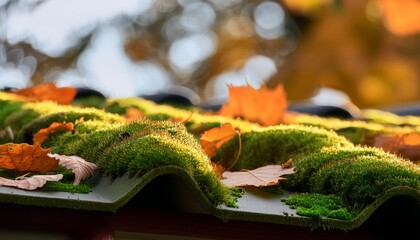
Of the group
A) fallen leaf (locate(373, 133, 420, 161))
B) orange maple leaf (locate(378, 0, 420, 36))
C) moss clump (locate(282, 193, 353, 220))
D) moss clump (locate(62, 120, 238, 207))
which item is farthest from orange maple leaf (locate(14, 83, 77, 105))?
orange maple leaf (locate(378, 0, 420, 36))

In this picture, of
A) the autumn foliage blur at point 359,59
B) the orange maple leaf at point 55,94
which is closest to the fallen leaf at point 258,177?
the orange maple leaf at point 55,94

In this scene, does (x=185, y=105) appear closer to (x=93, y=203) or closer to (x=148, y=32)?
(x=93, y=203)

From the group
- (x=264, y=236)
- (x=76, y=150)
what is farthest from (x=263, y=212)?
(x=76, y=150)

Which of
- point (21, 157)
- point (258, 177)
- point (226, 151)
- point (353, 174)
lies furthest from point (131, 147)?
point (226, 151)

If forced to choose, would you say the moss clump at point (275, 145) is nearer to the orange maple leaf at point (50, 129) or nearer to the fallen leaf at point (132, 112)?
the orange maple leaf at point (50, 129)

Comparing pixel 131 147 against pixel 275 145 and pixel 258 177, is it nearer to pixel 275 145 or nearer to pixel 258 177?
pixel 258 177

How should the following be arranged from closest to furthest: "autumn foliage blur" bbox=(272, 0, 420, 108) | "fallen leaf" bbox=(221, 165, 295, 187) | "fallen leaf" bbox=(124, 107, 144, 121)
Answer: "fallen leaf" bbox=(221, 165, 295, 187) < "fallen leaf" bbox=(124, 107, 144, 121) < "autumn foliage blur" bbox=(272, 0, 420, 108)

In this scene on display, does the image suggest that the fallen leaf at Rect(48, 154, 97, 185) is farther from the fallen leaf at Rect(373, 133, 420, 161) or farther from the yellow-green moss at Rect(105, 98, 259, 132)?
the fallen leaf at Rect(373, 133, 420, 161)
